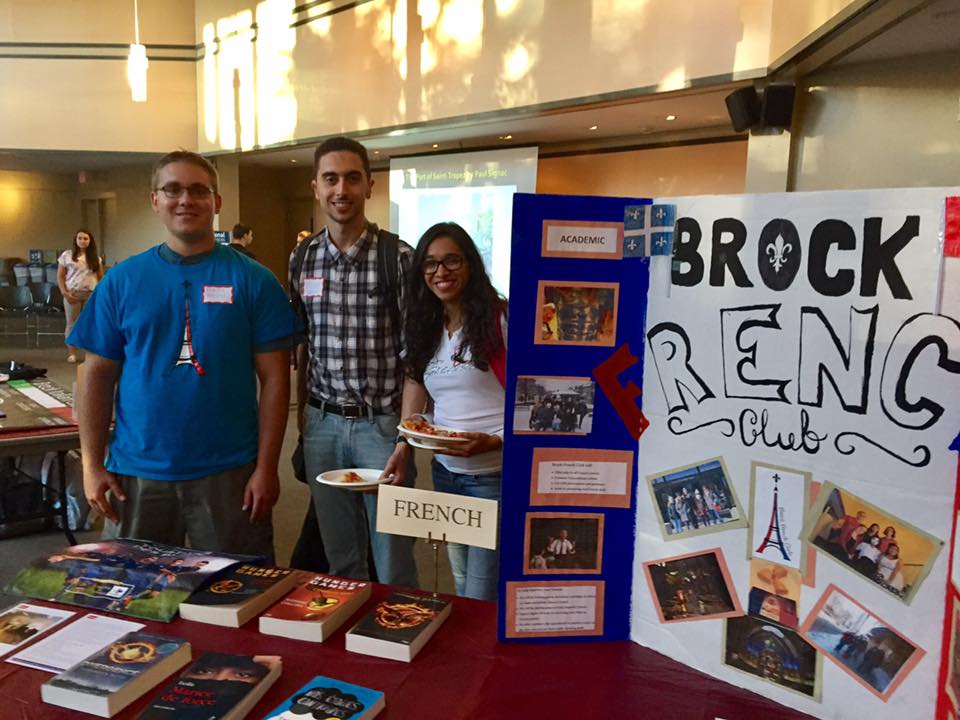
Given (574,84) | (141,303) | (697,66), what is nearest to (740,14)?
(697,66)

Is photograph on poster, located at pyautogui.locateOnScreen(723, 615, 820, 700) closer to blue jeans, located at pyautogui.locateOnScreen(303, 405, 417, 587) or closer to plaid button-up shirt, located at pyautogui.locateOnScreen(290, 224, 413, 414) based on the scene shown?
blue jeans, located at pyautogui.locateOnScreen(303, 405, 417, 587)

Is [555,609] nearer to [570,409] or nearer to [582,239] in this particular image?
[570,409]

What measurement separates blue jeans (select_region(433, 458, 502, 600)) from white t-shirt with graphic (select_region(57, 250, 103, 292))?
835 centimetres

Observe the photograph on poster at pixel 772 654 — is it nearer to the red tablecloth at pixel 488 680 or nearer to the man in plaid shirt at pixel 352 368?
the red tablecloth at pixel 488 680

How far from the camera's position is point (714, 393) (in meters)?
1.03

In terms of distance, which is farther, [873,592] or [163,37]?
[163,37]

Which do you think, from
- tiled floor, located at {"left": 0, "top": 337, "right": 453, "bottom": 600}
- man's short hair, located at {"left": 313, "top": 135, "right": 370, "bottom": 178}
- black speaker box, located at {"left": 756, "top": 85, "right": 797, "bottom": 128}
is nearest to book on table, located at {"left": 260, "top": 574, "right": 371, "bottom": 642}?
man's short hair, located at {"left": 313, "top": 135, "right": 370, "bottom": 178}

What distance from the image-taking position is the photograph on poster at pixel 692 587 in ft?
3.45

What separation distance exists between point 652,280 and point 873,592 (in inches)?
20.7

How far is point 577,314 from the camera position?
1.11m

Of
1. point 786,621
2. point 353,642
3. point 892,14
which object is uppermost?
point 892,14

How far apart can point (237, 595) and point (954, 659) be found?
1.09 meters

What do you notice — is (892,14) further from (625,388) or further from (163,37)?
(163,37)

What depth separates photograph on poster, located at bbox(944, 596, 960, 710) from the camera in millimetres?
819
